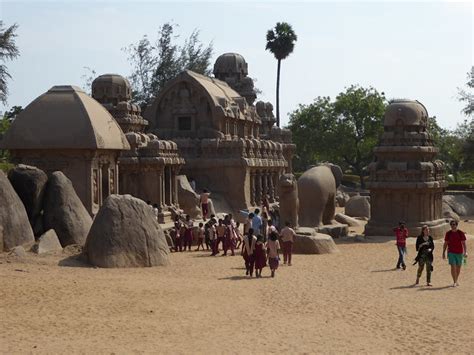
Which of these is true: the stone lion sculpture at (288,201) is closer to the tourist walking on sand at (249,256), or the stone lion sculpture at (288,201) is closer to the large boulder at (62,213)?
the tourist walking on sand at (249,256)

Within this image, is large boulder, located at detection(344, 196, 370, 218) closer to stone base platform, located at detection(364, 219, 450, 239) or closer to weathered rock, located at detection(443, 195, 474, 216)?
weathered rock, located at detection(443, 195, 474, 216)

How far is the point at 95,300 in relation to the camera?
13.4 meters

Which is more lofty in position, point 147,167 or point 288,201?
point 147,167

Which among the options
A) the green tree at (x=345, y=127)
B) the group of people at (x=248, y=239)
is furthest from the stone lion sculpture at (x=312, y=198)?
the green tree at (x=345, y=127)

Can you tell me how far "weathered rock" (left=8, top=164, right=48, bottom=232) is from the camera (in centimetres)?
1995

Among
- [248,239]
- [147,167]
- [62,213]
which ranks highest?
[147,167]

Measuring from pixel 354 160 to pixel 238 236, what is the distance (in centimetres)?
3931

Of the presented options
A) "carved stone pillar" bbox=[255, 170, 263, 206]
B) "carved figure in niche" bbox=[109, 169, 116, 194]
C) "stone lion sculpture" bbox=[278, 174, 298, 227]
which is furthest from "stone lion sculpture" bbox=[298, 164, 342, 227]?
"carved stone pillar" bbox=[255, 170, 263, 206]

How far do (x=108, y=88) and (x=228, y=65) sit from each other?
17.2 m

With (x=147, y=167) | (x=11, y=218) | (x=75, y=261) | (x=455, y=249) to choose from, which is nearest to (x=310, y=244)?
(x=455, y=249)

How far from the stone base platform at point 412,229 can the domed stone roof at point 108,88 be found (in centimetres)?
1237

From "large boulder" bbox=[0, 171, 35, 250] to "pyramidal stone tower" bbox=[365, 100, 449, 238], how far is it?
48.1ft

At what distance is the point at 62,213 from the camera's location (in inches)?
783

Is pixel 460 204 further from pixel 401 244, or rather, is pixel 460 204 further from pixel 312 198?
pixel 401 244
